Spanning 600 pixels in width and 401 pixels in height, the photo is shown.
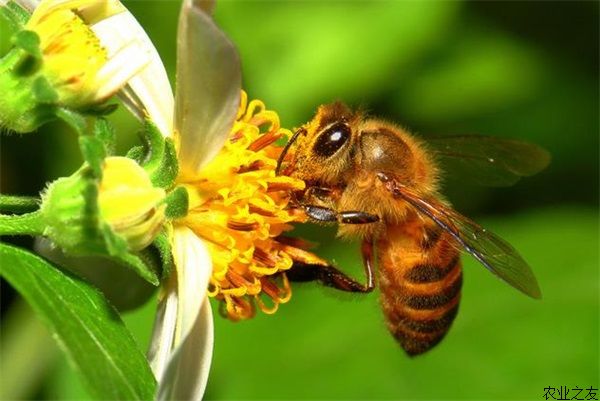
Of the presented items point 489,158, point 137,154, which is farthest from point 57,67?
point 489,158

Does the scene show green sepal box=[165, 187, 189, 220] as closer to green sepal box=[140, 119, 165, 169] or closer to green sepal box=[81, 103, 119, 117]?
green sepal box=[140, 119, 165, 169]

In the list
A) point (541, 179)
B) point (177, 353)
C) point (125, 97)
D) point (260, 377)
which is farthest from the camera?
point (541, 179)

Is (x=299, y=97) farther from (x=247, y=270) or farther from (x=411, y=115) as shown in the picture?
(x=247, y=270)

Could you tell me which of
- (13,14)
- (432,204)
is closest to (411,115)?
(432,204)

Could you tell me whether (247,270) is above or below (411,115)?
above

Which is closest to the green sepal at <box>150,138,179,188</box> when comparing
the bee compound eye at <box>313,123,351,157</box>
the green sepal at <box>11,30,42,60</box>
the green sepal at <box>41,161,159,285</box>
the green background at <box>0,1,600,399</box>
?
the green sepal at <box>41,161,159,285</box>

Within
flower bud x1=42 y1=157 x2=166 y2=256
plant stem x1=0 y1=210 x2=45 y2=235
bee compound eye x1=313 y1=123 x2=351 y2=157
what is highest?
flower bud x1=42 y1=157 x2=166 y2=256

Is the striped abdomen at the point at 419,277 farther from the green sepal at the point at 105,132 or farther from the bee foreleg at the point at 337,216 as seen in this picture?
the green sepal at the point at 105,132
